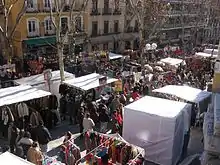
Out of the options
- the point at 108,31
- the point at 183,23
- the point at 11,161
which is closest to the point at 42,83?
the point at 11,161

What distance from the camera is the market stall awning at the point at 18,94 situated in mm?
11921

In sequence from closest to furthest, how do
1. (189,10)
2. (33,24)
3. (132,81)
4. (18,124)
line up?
(18,124) < (132,81) < (33,24) < (189,10)

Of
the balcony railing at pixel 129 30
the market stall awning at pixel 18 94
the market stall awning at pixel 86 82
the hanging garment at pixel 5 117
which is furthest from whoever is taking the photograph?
the balcony railing at pixel 129 30

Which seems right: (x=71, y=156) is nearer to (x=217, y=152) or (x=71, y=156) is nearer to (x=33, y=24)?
(x=217, y=152)

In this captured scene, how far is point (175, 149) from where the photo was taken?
428 inches

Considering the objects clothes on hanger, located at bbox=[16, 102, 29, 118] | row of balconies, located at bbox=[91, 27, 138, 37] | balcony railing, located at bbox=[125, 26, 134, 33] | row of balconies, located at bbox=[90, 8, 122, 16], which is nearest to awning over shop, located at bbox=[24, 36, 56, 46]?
row of balconies, located at bbox=[91, 27, 138, 37]

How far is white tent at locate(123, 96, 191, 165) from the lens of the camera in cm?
1044

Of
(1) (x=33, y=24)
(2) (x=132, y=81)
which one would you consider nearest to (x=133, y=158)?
(2) (x=132, y=81)

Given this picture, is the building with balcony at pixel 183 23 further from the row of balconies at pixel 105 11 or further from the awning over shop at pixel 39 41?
the awning over shop at pixel 39 41

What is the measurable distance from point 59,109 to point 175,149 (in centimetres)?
573

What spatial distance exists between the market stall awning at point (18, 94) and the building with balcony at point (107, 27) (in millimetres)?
19119

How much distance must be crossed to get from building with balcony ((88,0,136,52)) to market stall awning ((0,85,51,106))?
1912 cm

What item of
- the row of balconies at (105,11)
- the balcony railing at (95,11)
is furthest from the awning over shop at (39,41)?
the row of balconies at (105,11)

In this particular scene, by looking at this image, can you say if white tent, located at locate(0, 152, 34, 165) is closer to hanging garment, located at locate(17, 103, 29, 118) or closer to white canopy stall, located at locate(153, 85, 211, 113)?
hanging garment, located at locate(17, 103, 29, 118)
